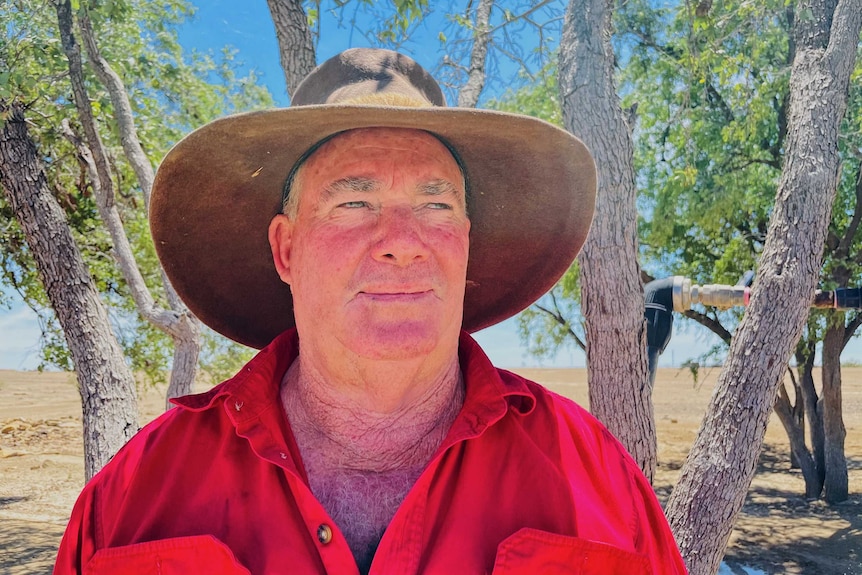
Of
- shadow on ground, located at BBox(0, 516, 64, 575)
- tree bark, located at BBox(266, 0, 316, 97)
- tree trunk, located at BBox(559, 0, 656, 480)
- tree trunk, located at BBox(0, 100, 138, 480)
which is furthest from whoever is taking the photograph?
shadow on ground, located at BBox(0, 516, 64, 575)

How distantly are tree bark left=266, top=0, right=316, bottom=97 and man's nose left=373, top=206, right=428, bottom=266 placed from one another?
82.7 inches

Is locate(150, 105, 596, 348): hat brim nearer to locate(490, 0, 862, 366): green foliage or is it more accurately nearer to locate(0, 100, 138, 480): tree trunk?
locate(0, 100, 138, 480): tree trunk

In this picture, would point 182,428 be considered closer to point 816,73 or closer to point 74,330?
point 74,330

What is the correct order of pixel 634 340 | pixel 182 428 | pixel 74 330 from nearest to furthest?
pixel 182 428
pixel 634 340
pixel 74 330

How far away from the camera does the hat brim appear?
204 cm

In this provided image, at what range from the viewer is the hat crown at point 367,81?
213 cm

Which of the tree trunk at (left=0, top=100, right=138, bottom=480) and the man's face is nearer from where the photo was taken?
the man's face

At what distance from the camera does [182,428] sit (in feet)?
6.45

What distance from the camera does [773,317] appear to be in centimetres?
361

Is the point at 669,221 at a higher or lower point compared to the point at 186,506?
higher

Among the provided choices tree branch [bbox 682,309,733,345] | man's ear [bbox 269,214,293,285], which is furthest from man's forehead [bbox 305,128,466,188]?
tree branch [bbox 682,309,733,345]

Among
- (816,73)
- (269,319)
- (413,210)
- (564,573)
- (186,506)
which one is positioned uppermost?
(816,73)

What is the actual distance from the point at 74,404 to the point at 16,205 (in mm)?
28666

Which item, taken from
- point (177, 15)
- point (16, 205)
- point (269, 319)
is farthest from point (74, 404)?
point (269, 319)
